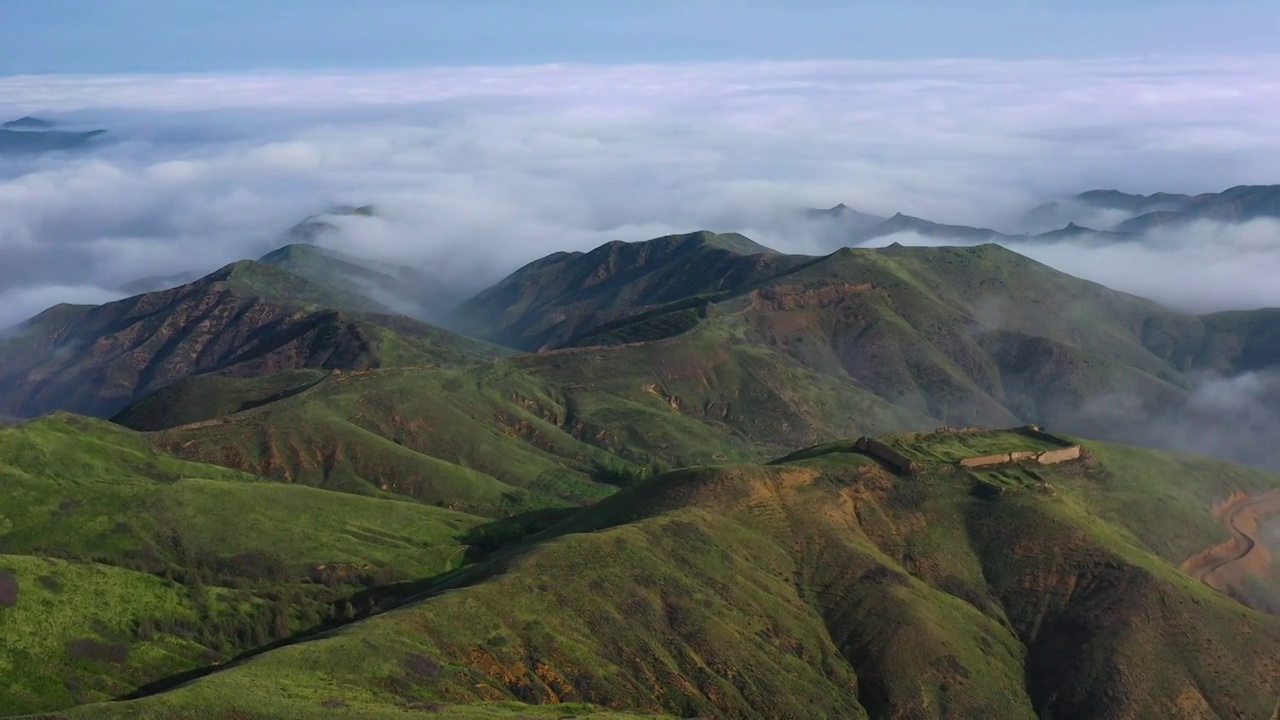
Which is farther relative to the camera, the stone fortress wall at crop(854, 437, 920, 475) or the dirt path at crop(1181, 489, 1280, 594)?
the stone fortress wall at crop(854, 437, 920, 475)

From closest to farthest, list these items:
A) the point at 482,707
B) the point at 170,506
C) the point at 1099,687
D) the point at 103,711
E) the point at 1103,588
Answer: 1. the point at 103,711
2. the point at 482,707
3. the point at 1099,687
4. the point at 1103,588
5. the point at 170,506

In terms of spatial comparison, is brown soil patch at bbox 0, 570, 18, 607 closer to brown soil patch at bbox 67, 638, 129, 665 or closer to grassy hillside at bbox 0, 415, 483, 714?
grassy hillside at bbox 0, 415, 483, 714

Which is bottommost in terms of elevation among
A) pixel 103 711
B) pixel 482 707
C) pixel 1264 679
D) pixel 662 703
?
pixel 1264 679

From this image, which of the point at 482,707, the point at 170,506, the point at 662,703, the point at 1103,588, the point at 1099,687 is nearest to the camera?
the point at 482,707

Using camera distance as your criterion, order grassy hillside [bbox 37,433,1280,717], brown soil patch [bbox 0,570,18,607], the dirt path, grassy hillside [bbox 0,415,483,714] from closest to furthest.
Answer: grassy hillside [bbox 37,433,1280,717] → grassy hillside [bbox 0,415,483,714] → brown soil patch [bbox 0,570,18,607] → the dirt path

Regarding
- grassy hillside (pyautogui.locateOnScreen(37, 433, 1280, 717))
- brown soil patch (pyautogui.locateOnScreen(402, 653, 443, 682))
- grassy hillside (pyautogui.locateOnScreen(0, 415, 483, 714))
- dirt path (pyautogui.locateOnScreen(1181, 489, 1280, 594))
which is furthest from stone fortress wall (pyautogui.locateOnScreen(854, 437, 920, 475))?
brown soil patch (pyautogui.locateOnScreen(402, 653, 443, 682))

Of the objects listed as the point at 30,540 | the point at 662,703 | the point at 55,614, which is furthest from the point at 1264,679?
the point at 30,540

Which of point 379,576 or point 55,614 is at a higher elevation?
point 55,614

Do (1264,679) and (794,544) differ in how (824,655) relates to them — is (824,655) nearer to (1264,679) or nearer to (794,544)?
(794,544)

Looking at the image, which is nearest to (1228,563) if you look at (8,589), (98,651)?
(98,651)
